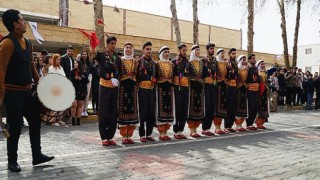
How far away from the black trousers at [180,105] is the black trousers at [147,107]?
2.01ft

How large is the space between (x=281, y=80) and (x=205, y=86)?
32.7 ft

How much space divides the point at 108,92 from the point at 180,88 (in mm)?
1748

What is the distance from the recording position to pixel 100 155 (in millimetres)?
6082

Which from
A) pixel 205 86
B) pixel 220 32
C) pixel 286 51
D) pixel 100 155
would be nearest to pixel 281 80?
pixel 286 51

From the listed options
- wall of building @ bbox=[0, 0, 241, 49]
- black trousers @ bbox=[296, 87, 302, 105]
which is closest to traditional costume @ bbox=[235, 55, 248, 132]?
black trousers @ bbox=[296, 87, 302, 105]

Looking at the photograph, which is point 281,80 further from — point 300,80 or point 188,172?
point 188,172

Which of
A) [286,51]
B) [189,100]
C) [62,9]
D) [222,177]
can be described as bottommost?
[222,177]

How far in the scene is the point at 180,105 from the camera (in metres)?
8.02

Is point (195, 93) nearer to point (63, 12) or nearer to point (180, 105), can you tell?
point (180, 105)

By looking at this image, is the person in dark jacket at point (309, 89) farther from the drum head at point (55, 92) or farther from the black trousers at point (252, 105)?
the drum head at point (55, 92)

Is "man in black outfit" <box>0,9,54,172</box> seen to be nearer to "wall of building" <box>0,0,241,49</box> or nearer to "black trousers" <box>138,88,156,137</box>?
"black trousers" <box>138,88,156,137</box>

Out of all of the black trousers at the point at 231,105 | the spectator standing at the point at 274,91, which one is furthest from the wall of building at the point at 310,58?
the black trousers at the point at 231,105

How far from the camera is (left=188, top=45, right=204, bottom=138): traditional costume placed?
324 inches

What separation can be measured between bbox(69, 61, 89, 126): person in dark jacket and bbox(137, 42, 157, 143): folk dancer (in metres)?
3.03
